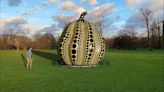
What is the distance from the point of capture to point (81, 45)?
19.0m

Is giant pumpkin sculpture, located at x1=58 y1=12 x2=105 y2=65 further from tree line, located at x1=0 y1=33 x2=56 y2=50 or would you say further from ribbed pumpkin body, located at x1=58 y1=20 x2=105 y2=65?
tree line, located at x1=0 y1=33 x2=56 y2=50

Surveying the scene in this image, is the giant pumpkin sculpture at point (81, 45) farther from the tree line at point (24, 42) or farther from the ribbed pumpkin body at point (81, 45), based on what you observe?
the tree line at point (24, 42)

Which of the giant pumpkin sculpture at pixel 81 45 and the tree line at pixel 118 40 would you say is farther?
the tree line at pixel 118 40

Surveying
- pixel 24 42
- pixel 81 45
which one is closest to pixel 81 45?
pixel 81 45

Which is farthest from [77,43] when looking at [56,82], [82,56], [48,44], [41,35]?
[41,35]

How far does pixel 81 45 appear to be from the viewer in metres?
19.0

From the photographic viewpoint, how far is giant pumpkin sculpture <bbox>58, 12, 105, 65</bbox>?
19.1m

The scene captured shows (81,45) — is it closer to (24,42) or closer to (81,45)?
(81,45)

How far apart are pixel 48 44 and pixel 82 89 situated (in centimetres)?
7373

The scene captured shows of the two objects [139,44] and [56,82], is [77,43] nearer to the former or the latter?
[56,82]

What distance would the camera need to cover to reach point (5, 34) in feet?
Result: 278

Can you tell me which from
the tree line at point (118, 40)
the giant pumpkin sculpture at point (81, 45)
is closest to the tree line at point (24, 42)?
the tree line at point (118, 40)

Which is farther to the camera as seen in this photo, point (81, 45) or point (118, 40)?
point (118, 40)

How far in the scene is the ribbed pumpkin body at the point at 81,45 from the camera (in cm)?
1906
